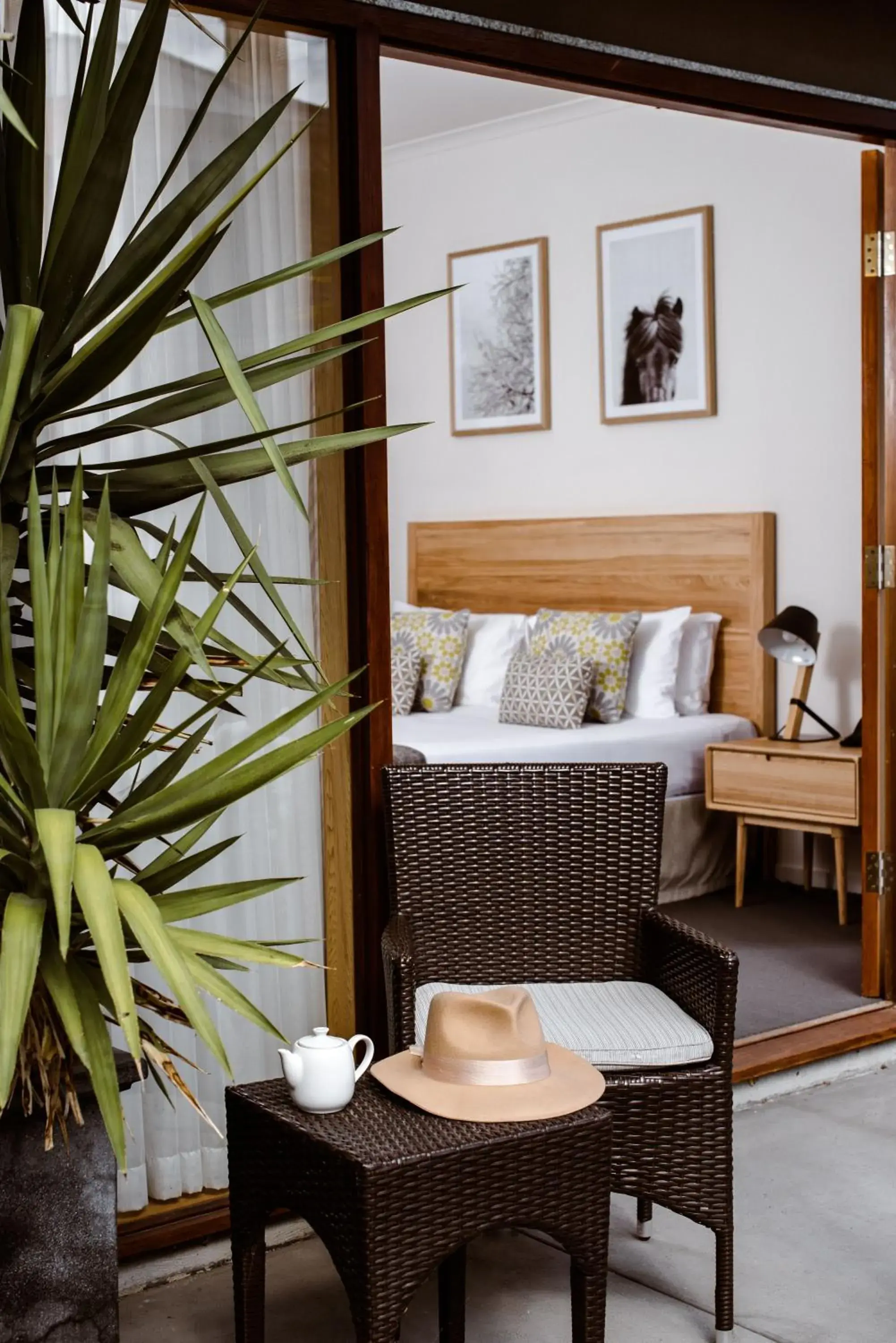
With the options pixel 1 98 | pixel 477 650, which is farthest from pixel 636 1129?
pixel 477 650

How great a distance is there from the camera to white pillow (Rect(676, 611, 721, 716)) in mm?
5820

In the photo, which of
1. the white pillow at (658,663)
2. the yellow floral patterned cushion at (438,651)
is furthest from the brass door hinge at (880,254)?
the yellow floral patterned cushion at (438,651)

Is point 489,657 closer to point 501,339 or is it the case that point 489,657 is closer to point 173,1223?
point 501,339

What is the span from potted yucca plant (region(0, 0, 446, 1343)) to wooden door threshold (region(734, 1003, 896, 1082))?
1.96 metres

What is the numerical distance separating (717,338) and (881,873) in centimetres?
259

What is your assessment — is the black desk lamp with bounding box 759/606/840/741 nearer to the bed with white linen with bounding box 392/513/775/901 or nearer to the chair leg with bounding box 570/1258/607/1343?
the bed with white linen with bounding box 392/513/775/901

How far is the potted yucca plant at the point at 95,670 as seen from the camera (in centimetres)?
164

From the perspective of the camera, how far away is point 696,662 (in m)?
5.83

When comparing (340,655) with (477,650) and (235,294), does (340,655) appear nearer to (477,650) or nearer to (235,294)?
(235,294)

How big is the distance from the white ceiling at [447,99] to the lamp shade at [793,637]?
7.59ft

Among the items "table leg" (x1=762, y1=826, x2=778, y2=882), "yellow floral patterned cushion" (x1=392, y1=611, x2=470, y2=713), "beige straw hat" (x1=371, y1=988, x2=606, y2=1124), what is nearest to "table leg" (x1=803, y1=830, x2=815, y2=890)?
"table leg" (x1=762, y1=826, x2=778, y2=882)

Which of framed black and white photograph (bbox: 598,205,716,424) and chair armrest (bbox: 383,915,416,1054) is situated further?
framed black and white photograph (bbox: 598,205,716,424)

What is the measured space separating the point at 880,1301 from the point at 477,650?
388 centimetres

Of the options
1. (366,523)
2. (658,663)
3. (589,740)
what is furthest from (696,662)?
(366,523)
